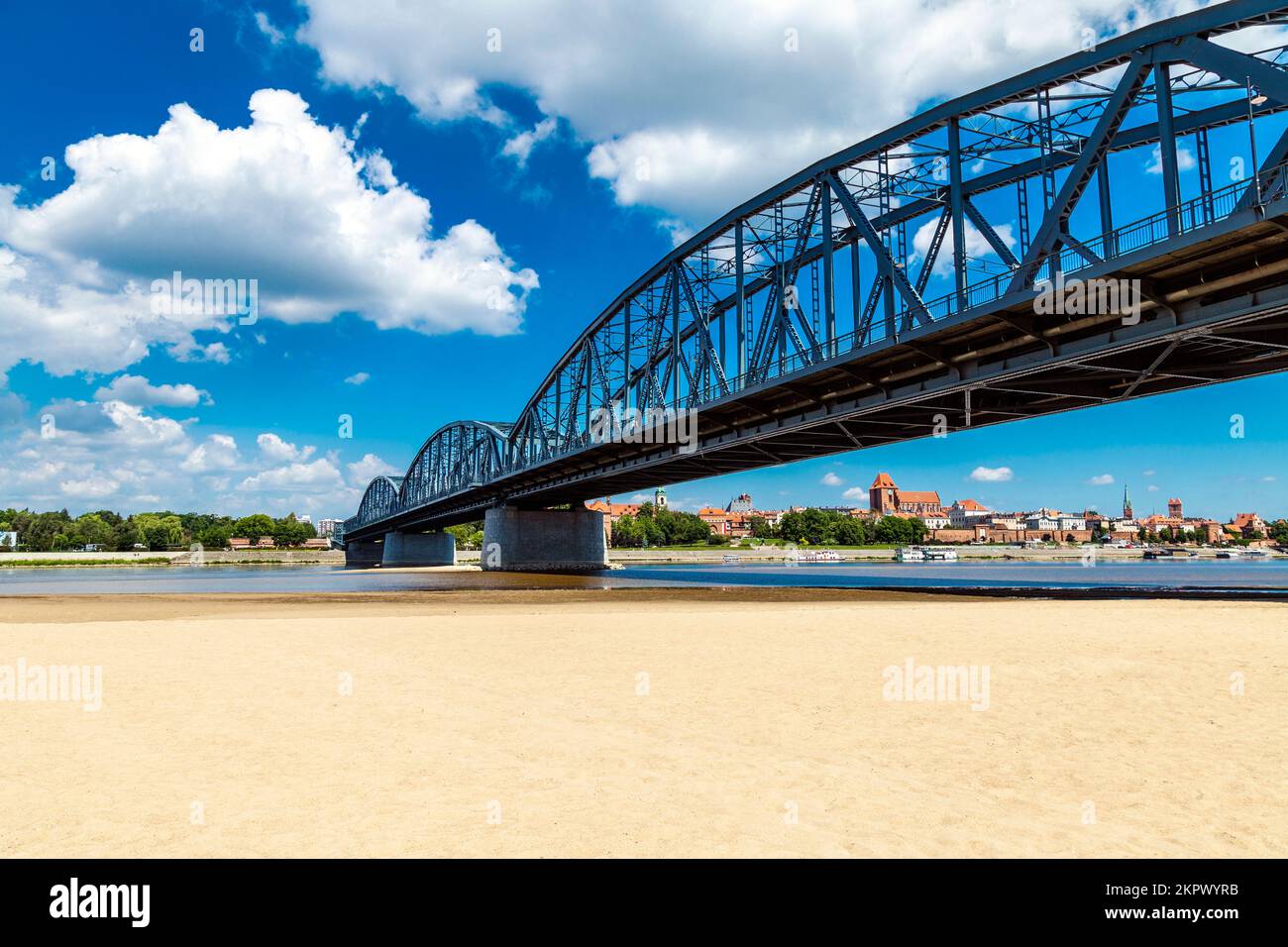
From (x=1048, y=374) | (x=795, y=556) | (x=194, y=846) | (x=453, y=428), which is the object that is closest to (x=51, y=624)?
(x=194, y=846)

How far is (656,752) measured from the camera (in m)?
8.50

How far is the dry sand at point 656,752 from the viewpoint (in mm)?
6086

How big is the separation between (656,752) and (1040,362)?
26168mm

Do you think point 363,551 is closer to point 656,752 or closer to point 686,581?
point 686,581

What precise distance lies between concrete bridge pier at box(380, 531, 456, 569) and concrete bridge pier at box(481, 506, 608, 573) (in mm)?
51196

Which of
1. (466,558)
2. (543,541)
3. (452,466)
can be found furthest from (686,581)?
(466,558)

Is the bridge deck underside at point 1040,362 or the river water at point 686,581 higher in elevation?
the bridge deck underside at point 1040,362

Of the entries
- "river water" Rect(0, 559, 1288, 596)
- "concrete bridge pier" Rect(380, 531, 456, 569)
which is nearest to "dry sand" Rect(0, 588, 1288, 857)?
"river water" Rect(0, 559, 1288, 596)

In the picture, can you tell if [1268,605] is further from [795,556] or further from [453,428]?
[795,556]

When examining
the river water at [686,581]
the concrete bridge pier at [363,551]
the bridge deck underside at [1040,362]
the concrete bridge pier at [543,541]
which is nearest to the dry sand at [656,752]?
the bridge deck underside at [1040,362]

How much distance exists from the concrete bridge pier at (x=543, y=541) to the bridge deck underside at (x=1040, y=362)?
132ft

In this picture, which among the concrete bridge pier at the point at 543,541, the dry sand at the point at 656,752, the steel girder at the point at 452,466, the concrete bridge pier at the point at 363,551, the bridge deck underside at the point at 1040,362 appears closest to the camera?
the dry sand at the point at 656,752

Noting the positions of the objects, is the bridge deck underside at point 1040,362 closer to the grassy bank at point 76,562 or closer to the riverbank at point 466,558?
the riverbank at point 466,558

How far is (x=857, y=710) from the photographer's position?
34.6ft
